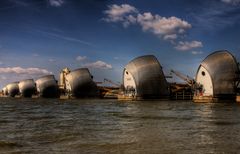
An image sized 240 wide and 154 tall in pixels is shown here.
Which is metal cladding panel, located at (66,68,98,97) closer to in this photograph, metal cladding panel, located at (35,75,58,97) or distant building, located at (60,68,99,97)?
distant building, located at (60,68,99,97)

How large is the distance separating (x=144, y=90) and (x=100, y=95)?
28575mm

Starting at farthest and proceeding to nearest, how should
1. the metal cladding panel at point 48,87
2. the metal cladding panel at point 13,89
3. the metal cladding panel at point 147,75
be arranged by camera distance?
the metal cladding panel at point 13,89 → the metal cladding panel at point 48,87 → the metal cladding panel at point 147,75

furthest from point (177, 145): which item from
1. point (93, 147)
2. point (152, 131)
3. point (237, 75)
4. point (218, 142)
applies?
point (237, 75)

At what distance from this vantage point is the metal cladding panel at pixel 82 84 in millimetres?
103125

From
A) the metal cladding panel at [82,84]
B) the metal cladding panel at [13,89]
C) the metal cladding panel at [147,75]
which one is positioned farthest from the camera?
the metal cladding panel at [13,89]

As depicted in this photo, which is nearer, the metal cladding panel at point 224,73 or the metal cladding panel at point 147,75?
the metal cladding panel at point 224,73

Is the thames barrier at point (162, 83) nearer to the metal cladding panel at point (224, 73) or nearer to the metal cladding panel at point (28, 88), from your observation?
the metal cladding panel at point (224, 73)

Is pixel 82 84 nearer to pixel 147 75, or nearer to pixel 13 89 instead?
pixel 147 75

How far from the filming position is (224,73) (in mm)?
66188

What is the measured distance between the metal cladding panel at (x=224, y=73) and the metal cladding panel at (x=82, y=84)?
43511 millimetres

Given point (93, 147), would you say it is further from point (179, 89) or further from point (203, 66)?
point (179, 89)

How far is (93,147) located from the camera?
14.3 meters

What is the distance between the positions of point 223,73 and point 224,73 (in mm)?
166

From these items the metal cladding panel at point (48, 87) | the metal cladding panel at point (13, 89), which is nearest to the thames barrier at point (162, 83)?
the metal cladding panel at point (48, 87)
